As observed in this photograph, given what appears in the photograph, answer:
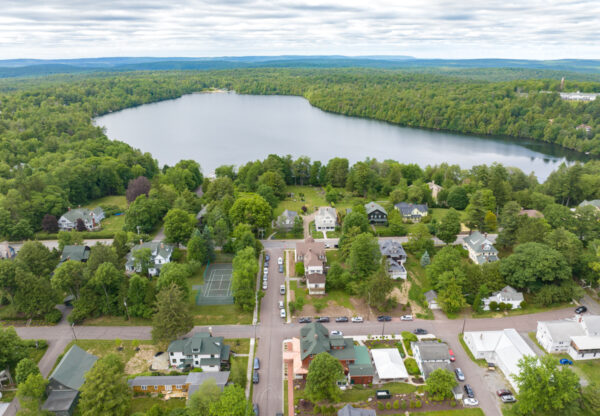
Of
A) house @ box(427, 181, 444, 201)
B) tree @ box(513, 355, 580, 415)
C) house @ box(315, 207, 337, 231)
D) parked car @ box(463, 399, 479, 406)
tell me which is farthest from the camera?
house @ box(427, 181, 444, 201)

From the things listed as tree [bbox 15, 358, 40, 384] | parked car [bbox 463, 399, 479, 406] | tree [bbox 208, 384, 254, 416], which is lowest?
parked car [bbox 463, 399, 479, 406]

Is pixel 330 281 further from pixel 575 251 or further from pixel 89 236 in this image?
pixel 89 236

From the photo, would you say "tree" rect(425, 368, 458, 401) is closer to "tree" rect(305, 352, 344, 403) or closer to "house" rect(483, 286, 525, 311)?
"tree" rect(305, 352, 344, 403)

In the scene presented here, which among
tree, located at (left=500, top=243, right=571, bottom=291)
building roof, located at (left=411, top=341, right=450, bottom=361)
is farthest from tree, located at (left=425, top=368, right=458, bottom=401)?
tree, located at (left=500, top=243, right=571, bottom=291)

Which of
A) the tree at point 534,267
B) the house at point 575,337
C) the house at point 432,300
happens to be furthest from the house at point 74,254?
the house at point 575,337

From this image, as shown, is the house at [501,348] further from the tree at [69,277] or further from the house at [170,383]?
the tree at [69,277]

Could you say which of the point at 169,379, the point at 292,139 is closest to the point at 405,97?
the point at 292,139
